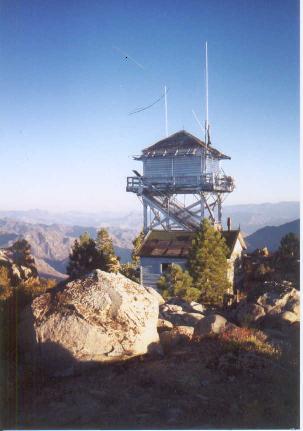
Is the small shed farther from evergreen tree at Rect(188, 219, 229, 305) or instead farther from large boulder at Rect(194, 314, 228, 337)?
large boulder at Rect(194, 314, 228, 337)

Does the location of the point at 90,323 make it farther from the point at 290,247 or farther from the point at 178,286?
the point at 290,247

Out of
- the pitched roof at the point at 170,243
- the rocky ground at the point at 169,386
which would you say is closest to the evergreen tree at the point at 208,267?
the pitched roof at the point at 170,243

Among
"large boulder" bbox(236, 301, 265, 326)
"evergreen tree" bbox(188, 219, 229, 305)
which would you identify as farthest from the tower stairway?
"large boulder" bbox(236, 301, 265, 326)

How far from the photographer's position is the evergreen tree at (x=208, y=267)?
2452 cm

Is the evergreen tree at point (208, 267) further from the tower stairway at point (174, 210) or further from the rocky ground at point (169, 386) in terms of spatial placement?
the rocky ground at point (169, 386)

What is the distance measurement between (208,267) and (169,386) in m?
16.1

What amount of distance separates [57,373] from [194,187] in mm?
26182

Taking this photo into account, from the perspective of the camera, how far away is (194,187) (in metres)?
34.2

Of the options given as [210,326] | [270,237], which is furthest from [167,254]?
[270,237]

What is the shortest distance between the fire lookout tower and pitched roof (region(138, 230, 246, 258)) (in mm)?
2306

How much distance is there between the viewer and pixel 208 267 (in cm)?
2467

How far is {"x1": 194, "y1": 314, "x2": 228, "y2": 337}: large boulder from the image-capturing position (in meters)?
12.4

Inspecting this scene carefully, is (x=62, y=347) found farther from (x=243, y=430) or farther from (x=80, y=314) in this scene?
(x=243, y=430)

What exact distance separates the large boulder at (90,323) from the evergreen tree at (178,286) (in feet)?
37.7
